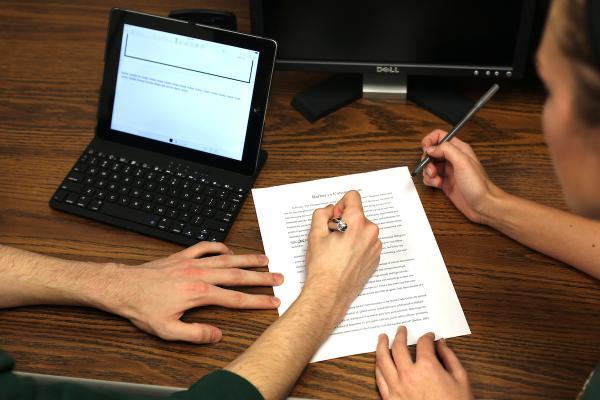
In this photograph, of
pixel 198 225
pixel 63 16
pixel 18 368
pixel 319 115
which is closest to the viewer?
pixel 18 368

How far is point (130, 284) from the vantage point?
3.24 feet

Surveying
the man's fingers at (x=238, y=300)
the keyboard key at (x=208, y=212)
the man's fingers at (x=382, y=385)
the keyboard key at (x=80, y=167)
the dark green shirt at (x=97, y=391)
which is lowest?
the dark green shirt at (x=97, y=391)

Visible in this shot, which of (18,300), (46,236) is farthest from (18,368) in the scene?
(46,236)

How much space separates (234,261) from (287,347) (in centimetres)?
18

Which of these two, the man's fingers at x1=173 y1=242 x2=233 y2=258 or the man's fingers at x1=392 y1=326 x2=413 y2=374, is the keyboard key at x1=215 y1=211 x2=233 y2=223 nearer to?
the man's fingers at x1=173 y1=242 x2=233 y2=258

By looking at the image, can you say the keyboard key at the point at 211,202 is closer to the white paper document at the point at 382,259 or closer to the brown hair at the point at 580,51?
the white paper document at the point at 382,259

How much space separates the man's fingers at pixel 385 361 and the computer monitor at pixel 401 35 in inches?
19.9

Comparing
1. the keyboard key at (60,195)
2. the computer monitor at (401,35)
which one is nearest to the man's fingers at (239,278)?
the keyboard key at (60,195)

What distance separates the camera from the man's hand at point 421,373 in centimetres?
89

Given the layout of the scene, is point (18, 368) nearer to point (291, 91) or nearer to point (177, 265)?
point (177, 265)

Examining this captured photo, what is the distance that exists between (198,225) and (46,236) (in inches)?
10.0

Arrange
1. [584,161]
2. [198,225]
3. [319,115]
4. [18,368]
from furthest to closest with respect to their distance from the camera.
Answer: [319,115] < [198,225] < [18,368] < [584,161]

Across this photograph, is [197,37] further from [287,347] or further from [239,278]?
[287,347]

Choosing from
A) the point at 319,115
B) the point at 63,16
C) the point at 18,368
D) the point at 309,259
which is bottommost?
the point at 18,368
